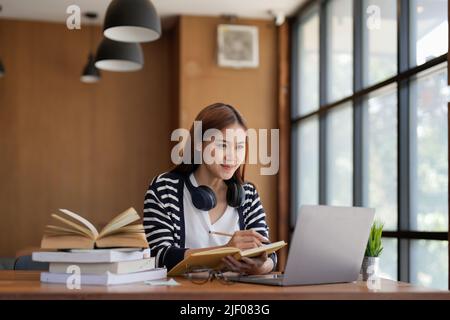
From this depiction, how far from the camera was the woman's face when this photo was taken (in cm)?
236

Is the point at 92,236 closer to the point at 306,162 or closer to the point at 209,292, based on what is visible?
the point at 209,292

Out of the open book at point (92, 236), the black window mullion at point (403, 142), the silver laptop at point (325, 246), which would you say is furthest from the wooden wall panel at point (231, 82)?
the open book at point (92, 236)

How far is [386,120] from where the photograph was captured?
4598mm

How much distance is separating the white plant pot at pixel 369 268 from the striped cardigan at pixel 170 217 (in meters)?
0.33

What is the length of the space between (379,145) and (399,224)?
24.4 inches

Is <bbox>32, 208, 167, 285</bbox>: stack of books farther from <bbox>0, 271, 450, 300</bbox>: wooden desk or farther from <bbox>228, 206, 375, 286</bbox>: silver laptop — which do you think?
<bbox>228, 206, 375, 286</bbox>: silver laptop

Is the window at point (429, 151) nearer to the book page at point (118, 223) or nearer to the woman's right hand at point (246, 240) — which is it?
the woman's right hand at point (246, 240)

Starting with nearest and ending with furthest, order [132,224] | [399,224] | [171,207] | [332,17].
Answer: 1. [132,224]
2. [171,207]
3. [399,224]
4. [332,17]

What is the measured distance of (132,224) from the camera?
193 cm

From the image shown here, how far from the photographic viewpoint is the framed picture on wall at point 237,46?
6.56m

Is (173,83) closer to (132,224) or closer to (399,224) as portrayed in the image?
(399,224)

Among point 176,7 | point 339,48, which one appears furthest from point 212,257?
point 176,7

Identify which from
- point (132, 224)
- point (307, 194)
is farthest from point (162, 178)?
point (307, 194)
